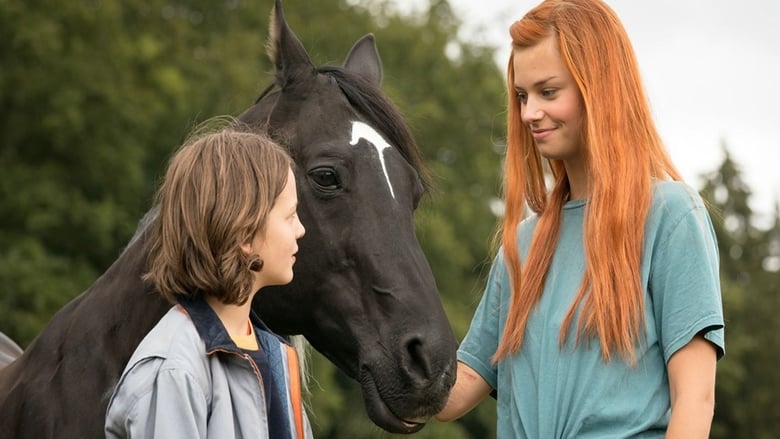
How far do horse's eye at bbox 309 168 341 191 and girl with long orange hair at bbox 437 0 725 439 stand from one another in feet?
2.10

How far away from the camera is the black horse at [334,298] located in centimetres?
352

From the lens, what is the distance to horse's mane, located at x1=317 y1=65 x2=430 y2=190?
399 cm

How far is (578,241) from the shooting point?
3281mm

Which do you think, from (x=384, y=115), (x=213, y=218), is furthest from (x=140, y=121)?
(x=213, y=218)

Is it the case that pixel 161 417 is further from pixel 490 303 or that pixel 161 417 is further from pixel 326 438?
pixel 326 438

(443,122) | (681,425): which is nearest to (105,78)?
(443,122)

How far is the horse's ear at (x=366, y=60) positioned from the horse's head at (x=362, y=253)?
1.65 feet

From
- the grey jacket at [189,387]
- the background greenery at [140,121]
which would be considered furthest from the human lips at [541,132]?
the background greenery at [140,121]

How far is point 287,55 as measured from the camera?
419cm

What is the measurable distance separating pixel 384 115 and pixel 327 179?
0.33 m

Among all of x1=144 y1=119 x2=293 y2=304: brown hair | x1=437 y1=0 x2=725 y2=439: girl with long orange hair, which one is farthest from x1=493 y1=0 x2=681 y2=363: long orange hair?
x1=144 y1=119 x2=293 y2=304: brown hair

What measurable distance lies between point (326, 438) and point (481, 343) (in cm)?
1723

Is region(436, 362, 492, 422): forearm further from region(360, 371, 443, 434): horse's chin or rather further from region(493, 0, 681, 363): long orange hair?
region(493, 0, 681, 363): long orange hair

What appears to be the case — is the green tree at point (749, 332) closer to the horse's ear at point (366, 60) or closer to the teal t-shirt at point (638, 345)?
the horse's ear at point (366, 60)
